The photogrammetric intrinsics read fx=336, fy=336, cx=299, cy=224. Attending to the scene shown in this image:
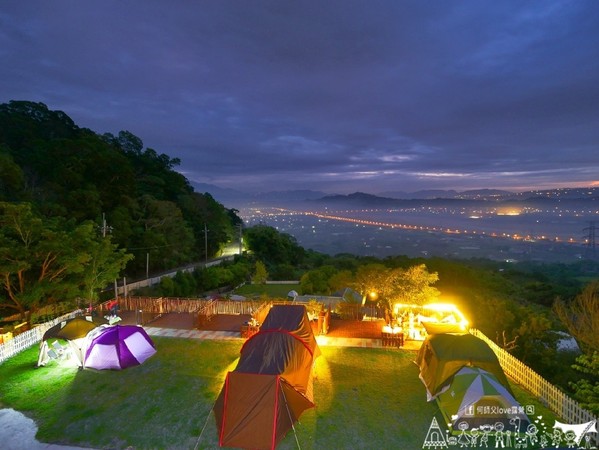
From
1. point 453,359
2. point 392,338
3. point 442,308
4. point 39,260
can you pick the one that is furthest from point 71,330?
point 442,308

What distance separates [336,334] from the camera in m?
13.3

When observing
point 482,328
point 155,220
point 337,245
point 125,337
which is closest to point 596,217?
point 337,245

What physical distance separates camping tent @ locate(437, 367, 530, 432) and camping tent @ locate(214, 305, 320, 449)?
10.8 feet

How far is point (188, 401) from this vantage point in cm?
863

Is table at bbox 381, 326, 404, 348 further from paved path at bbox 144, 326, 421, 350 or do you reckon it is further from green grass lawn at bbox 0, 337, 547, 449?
green grass lawn at bbox 0, 337, 547, 449

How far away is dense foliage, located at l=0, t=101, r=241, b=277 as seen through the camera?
80.3ft

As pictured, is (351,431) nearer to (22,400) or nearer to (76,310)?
(22,400)

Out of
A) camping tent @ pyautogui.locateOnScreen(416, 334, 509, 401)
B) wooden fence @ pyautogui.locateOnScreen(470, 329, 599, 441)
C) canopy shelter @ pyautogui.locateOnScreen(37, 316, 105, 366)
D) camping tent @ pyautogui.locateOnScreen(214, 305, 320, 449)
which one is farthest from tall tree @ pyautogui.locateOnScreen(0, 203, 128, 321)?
wooden fence @ pyautogui.locateOnScreen(470, 329, 599, 441)

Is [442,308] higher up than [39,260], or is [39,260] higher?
[39,260]

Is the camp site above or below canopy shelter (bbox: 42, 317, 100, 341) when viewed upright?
below

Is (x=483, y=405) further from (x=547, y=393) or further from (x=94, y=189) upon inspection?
(x=94, y=189)

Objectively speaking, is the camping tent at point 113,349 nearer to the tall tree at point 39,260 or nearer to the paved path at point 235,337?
the paved path at point 235,337

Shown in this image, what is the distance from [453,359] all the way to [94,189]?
92.7 ft

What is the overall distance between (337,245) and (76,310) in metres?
67.2
